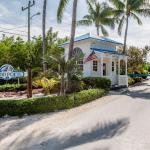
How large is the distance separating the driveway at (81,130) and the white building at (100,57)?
1375 cm

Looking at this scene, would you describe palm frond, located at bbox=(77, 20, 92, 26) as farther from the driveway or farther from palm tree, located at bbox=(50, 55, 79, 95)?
the driveway

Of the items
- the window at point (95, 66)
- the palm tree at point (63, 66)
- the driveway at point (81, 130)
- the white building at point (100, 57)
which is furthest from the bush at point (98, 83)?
the driveway at point (81, 130)

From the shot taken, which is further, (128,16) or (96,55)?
(128,16)

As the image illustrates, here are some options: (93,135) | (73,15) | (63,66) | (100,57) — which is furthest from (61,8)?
(93,135)

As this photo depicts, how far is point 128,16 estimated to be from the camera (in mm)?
42312

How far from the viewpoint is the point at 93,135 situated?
36.7 ft

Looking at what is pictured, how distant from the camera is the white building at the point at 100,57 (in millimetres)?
30858

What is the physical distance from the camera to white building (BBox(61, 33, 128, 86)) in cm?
3086

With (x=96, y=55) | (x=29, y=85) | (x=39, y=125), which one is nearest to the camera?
(x=39, y=125)

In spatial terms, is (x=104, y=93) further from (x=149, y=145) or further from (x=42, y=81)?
(x=149, y=145)

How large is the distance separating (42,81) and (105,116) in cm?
870

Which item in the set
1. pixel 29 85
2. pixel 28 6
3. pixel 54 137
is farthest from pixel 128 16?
pixel 54 137

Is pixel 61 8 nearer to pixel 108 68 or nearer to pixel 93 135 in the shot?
pixel 108 68

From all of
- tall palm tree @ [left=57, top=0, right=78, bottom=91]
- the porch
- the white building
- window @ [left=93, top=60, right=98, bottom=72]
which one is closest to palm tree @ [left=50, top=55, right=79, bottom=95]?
tall palm tree @ [left=57, top=0, right=78, bottom=91]
